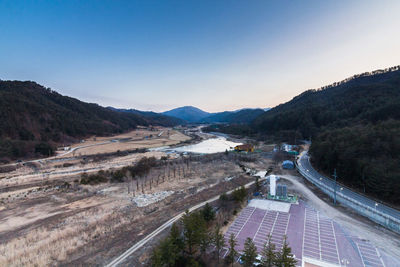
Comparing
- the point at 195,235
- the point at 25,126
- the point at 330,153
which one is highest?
the point at 25,126

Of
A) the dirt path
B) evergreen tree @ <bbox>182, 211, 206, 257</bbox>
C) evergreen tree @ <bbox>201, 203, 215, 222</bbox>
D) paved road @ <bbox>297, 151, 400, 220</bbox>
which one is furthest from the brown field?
the dirt path

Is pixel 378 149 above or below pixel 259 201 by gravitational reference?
above

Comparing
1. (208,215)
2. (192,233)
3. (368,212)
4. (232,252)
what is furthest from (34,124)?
(368,212)

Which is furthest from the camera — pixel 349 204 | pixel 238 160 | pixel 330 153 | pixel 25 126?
pixel 25 126

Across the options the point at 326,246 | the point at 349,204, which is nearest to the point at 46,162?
the point at 326,246

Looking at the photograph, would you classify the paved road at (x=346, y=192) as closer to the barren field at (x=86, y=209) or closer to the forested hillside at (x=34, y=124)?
the barren field at (x=86, y=209)

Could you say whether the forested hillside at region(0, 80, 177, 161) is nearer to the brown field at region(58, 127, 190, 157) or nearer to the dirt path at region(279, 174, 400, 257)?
the brown field at region(58, 127, 190, 157)

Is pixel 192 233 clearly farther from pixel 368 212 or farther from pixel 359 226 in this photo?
pixel 368 212

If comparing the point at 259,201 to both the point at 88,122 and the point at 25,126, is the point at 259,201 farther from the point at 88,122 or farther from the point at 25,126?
the point at 88,122
